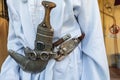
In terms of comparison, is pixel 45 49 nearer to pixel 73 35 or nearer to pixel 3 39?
pixel 73 35

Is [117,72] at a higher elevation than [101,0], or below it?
below

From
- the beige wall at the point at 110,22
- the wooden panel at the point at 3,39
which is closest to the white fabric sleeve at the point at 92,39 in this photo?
the wooden panel at the point at 3,39

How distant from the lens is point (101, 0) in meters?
1.80

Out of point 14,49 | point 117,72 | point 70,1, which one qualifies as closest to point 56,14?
point 70,1

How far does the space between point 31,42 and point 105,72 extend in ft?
0.78

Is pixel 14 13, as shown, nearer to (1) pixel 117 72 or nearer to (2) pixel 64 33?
(2) pixel 64 33

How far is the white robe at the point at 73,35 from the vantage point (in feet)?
2.66

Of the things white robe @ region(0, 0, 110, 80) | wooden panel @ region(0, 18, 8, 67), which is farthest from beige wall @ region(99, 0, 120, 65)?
white robe @ region(0, 0, 110, 80)

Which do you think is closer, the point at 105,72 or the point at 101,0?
the point at 105,72

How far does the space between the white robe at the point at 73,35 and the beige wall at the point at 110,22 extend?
0.98 metres

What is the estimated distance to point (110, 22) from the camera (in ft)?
5.99

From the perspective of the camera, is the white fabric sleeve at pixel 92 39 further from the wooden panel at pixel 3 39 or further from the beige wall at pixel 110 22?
the beige wall at pixel 110 22

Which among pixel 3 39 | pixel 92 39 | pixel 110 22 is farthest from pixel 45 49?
pixel 110 22

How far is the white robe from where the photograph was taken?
0.81 m
